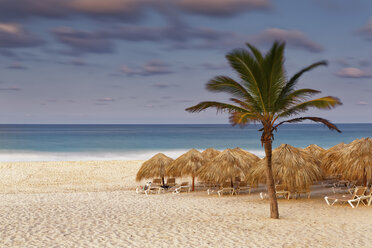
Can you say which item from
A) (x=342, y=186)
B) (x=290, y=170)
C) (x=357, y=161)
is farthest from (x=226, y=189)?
(x=342, y=186)

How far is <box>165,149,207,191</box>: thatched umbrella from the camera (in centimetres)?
1459

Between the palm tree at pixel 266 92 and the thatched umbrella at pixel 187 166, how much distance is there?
6.09 meters

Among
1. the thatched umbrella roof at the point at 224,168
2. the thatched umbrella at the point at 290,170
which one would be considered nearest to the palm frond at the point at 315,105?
the thatched umbrella at the point at 290,170

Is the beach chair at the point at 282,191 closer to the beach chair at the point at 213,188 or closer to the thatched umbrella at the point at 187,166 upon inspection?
the beach chair at the point at 213,188

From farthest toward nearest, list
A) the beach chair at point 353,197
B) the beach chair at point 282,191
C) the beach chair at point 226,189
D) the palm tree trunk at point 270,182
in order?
the beach chair at point 226,189 → the beach chair at point 282,191 → the beach chair at point 353,197 → the palm tree trunk at point 270,182

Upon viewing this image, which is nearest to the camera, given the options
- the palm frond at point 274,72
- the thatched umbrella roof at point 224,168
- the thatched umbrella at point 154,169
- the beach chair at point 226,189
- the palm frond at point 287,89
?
the palm frond at point 274,72

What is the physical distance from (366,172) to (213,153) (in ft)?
24.3

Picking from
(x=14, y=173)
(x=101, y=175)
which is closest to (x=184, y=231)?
(x=101, y=175)

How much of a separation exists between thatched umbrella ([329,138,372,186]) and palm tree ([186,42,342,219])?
4203 mm

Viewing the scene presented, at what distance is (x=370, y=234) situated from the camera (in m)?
7.33

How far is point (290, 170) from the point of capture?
11.4 metres

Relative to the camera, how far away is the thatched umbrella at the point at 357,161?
11250 mm

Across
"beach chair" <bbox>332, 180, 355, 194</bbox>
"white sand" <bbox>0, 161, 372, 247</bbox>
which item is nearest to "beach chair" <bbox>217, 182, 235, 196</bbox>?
"white sand" <bbox>0, 161, 372, 247</bbox>

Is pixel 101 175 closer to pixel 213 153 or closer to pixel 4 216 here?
pixel 213 153
